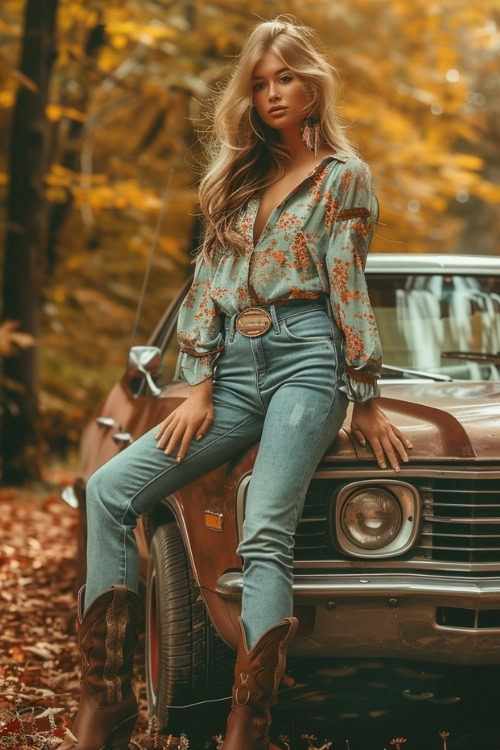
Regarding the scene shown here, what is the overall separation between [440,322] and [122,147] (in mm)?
11962

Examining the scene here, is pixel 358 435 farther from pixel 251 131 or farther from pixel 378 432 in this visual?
pixel 251 131

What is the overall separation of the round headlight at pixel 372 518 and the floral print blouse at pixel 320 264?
1.04 ft

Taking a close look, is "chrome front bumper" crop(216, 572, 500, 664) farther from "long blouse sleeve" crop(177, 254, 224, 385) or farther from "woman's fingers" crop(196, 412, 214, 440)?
"long blouse sleeve" crop(177, 254, 224, 385)

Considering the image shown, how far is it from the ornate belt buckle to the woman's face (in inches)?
22.0

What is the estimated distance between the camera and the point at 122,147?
1595cm

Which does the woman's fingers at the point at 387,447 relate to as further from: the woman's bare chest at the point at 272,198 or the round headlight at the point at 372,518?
the woman's bare chest at the point at 272,198

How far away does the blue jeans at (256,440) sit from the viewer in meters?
3.09

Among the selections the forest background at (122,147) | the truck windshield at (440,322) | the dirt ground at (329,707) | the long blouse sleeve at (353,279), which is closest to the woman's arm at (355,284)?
the long blouse sleeve at (353,279)

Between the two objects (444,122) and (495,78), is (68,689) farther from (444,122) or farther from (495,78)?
(495,78)

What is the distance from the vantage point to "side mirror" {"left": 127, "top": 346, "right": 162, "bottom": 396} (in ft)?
14.9

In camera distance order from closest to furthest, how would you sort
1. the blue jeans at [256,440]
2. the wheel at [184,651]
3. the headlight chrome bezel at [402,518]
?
the blue jeans at [256,440] → the headlight chrome bezel at [402,518] → the wheel at [184,651]

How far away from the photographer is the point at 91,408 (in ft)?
46.4

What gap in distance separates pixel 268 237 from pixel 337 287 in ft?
0.84

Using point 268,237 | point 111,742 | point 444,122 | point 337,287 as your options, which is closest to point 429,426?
point 337,287
